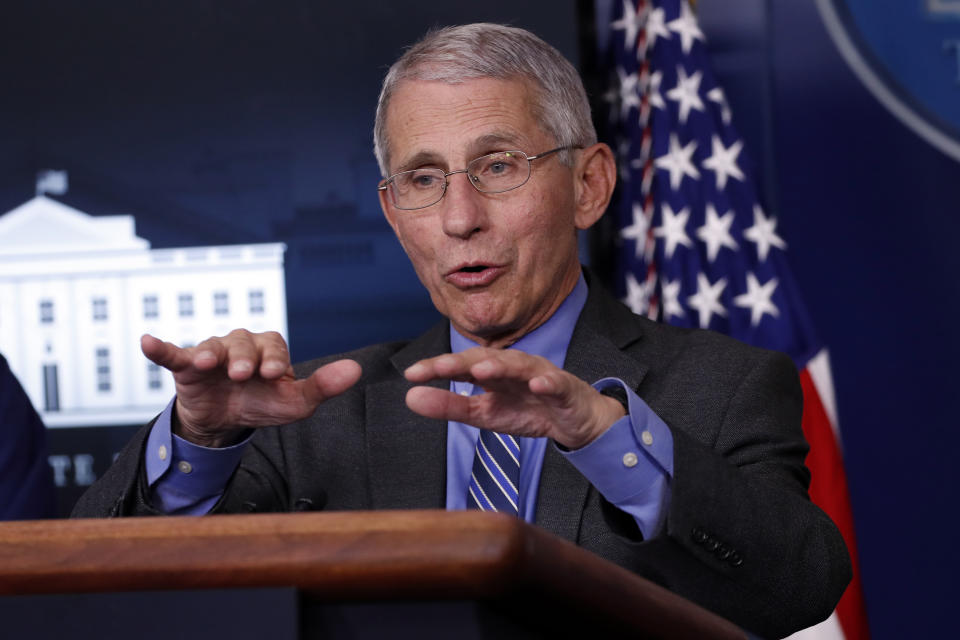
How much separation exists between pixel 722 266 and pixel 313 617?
2.51 metres

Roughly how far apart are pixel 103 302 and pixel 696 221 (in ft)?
5.76

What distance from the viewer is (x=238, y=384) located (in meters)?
1.29

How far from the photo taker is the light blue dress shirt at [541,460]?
118 cm

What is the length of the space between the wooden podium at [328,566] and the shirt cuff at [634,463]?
56 cm

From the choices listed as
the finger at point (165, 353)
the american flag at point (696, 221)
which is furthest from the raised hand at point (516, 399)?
the american flag at point (696, 221)

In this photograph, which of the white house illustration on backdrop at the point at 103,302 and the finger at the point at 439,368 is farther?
the white house illustration on backdrop at the point at 103,302

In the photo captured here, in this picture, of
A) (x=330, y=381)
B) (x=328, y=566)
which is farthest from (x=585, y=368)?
(x=328, y=566)

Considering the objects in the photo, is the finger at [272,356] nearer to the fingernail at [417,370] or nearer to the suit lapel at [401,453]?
the fingernail at [417,370]

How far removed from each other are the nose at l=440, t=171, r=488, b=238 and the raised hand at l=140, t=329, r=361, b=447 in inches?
20.2

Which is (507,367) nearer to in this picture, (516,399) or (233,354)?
(516,399)

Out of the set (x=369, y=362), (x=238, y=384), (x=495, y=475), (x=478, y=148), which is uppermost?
(x=478, y=148)

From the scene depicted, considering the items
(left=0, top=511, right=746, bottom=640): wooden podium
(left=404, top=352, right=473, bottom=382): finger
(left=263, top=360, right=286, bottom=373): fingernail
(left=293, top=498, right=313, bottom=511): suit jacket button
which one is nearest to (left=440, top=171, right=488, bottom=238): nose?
(left=293, top=498, right=313, bottom=511): suit jacket button

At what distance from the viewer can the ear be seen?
76.4 inches

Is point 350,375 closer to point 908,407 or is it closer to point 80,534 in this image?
point 80,534
